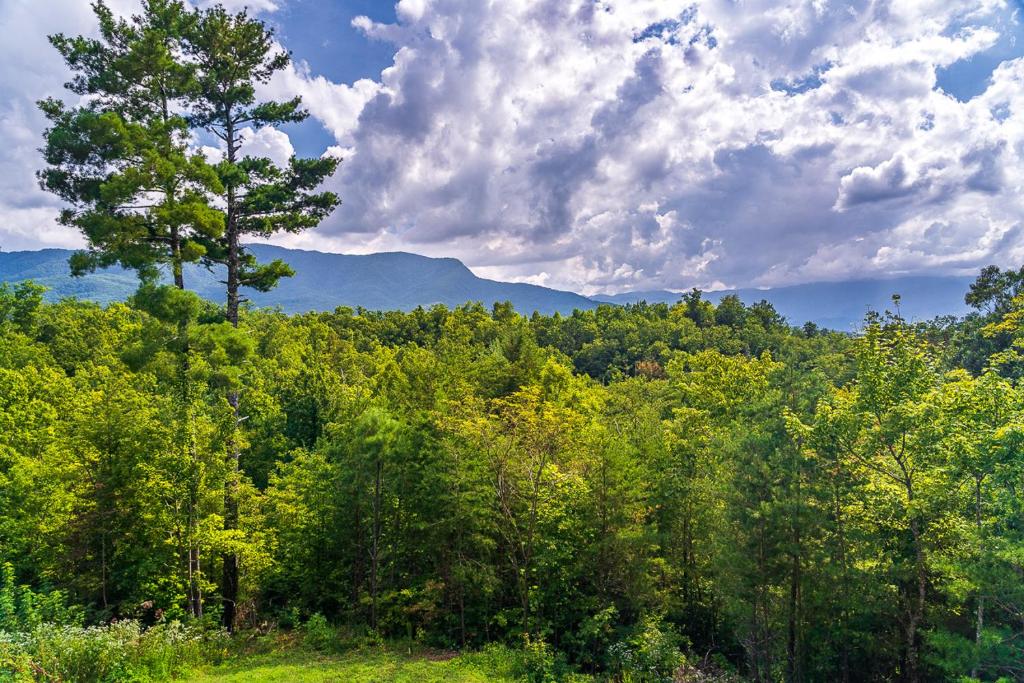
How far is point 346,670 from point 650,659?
7891 mm

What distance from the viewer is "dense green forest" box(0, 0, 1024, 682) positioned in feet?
39.0

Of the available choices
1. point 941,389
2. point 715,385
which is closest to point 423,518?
point 941,389

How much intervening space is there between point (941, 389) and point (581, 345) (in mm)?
66248

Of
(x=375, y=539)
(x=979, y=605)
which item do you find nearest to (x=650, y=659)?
(x=979, y=605)

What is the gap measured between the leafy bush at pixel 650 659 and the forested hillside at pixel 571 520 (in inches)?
3.6

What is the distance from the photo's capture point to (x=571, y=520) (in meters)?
16.3

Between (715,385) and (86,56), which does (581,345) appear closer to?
(715,385)

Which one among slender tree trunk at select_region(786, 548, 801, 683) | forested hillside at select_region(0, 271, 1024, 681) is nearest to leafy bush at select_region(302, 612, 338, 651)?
forested hillside at select_region(0, 271, 1024, 681)

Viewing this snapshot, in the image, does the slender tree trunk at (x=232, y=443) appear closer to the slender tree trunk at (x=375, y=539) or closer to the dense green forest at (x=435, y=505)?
the dense green forest at (x=435, y=505)

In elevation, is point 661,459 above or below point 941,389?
below

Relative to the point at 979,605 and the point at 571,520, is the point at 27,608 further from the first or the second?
the point at 979,605

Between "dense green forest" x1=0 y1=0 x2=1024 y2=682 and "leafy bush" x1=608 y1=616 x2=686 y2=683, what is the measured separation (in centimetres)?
10

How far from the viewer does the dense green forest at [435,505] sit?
11898 mm

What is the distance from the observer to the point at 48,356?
33.8 meters
